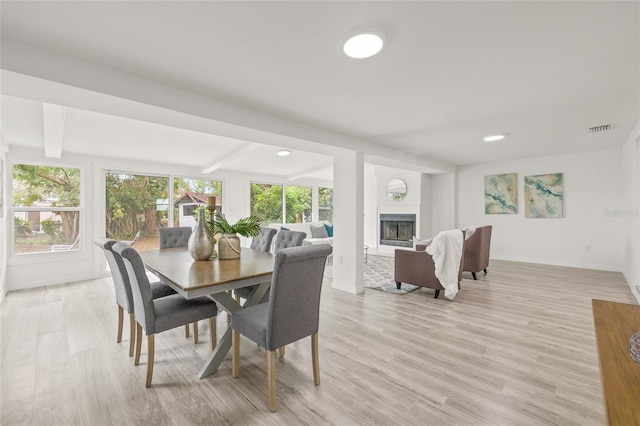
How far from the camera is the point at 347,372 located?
2.11 metres

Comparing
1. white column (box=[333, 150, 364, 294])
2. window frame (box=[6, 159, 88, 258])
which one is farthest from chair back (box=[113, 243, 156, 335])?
window frame (box=[6, 159, 88, 258])

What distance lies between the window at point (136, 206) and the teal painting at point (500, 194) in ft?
22.9

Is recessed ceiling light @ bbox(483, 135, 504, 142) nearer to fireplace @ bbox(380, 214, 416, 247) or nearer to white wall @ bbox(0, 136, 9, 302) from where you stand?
fireplace @ bbox(380, 214, 416, 247)

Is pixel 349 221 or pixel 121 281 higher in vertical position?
pixel 349 221

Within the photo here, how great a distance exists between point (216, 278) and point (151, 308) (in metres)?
0.50

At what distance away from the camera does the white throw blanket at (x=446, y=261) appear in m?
3.64

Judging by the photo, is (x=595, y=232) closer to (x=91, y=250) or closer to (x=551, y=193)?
(x=551, y=193)

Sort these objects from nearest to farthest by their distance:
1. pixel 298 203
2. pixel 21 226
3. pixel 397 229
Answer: pixel 21 226 → pixel 397 229 → pixel 298 203

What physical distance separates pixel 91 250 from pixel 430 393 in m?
5.57

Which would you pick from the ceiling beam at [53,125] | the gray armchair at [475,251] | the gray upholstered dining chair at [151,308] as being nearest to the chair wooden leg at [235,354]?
the gray upholstered dining chair at [151,308]

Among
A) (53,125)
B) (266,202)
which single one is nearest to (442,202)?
(266,202)

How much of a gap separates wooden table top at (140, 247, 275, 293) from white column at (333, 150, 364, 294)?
1598 mm

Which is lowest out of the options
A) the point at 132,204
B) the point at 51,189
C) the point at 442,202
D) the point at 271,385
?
the point at 271,385

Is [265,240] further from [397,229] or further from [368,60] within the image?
[397,229]
